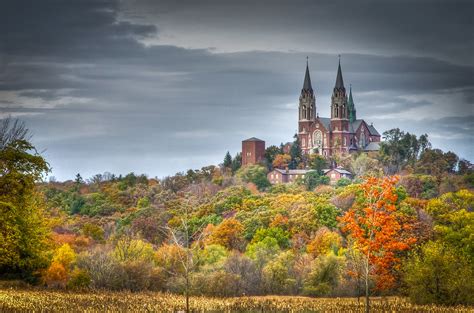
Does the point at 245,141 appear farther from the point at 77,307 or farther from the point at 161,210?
the point at 77,307

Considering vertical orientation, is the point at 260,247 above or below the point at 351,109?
below

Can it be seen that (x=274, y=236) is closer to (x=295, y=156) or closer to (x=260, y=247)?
(x=260, y=247)

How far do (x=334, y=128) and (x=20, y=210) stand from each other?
127447mm

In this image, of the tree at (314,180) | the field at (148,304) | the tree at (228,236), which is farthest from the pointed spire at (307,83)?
the field at (148,304)

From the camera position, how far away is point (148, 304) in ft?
129

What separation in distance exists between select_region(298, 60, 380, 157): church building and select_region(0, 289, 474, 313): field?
4694 inches

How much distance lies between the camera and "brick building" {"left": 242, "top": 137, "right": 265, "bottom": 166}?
5925 inches

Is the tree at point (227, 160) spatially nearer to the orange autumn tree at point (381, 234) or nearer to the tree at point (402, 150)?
the tree at point (402, 150)

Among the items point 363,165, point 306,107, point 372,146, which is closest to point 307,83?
point 306,107

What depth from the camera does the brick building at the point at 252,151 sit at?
150500 millimetres

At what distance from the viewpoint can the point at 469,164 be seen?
130625mm

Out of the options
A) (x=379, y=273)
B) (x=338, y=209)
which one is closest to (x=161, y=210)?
(x=338, y=209)

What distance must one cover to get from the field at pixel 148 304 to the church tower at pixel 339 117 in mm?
119740

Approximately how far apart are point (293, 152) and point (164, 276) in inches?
3967
